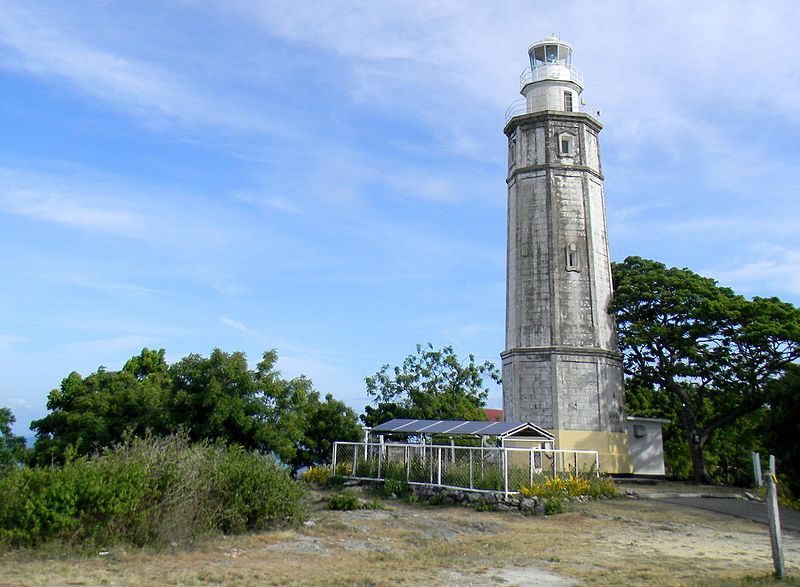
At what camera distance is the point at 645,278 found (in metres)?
26.9

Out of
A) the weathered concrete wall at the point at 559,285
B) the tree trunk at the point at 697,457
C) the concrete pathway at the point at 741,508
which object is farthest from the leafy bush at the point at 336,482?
the tree trunk at the point at 697,457

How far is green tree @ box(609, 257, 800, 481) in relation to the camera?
24.4m

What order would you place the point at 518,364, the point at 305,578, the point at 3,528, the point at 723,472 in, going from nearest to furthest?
the point at 305,578, the point at 3,528, the point at 518,364, the point at 723,472

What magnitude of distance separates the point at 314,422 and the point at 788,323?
18.6 meters

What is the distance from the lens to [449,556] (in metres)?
10.3

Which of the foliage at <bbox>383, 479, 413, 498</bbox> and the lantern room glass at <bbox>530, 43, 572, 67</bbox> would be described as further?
the lantern room glass at <bbox>530, 43, 572, 67</bbox>

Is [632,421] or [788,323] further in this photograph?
[632,421]

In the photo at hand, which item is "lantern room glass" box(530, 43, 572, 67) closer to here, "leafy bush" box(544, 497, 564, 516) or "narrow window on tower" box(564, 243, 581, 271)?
"narrow window on tower" box(564, 243, 581, 271)

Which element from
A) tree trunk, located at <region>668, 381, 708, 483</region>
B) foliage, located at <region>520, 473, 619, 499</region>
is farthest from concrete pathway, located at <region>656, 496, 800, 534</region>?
tree trunk, located at <region>668, 381, 708, 483</region>

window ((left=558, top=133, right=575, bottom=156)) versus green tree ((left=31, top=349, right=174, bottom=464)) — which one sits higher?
window ((left=558, top=133, right=575, bottom=156))

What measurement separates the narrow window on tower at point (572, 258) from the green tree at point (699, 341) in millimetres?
2347

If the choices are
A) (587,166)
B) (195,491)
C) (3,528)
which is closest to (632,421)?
(587,166)

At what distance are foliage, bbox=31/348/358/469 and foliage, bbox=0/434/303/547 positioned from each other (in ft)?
25.4

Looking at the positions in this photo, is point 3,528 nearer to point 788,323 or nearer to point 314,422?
point 314,422
